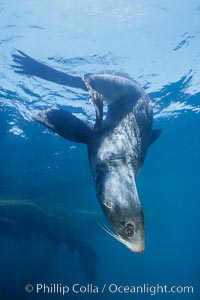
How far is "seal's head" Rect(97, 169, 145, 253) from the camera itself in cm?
276

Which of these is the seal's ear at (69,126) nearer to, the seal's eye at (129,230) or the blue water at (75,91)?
the seal's eye at (129,230)

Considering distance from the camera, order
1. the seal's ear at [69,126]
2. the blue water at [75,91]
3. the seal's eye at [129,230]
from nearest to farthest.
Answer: the seal's eye at [129,230], the seal's ear at [69,126], the blue water at [75,91]

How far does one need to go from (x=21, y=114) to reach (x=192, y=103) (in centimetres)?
869

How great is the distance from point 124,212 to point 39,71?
130 inches

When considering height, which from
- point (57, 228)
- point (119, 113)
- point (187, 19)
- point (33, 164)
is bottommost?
point (57, 228)

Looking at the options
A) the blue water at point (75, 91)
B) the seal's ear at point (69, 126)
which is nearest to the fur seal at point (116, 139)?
the seal's ear at point (69, 126)

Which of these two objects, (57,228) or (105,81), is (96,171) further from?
(57,228)

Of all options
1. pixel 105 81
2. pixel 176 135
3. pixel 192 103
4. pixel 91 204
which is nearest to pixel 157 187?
pixel 91 204

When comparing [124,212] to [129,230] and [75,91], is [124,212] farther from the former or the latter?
[75,91]

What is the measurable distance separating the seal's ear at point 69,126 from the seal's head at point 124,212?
2.97 ft

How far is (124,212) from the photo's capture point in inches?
111

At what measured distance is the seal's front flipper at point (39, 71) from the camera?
502 centimetres

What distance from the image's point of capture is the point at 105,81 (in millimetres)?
Answer: 4711

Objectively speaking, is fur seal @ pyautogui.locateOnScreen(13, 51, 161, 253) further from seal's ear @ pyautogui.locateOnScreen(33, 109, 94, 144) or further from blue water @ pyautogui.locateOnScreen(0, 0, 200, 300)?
blue water @ pyautogui.locateOnScreen(0, 0, 200, 300)
